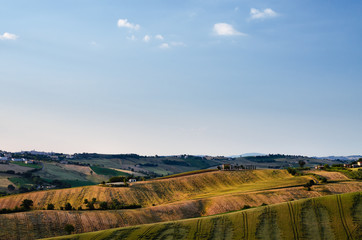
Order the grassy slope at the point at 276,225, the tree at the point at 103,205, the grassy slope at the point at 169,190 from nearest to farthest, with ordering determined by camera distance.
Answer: the grassy slope at the point at 276,225 → the tree at the point at 103,205 → the grassy slope at the point at 169,190

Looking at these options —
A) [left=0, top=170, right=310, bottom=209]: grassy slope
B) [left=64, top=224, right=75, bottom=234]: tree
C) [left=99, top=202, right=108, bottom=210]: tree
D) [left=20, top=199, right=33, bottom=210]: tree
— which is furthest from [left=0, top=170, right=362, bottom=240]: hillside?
[left=99, top=202, right=108, bottom=210]: tree

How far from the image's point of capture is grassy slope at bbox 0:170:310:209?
5340 inches

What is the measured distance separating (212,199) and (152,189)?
34.5 m

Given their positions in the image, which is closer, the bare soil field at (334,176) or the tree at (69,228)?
the tree at (69,228)

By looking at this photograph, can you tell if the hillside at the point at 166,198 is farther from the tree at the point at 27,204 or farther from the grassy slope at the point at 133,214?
the tree at the point at 27,204

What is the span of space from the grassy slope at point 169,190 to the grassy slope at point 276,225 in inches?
2040

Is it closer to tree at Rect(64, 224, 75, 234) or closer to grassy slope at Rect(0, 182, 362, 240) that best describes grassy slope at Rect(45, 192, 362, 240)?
tree at Rect(64, 224, 75, 234)

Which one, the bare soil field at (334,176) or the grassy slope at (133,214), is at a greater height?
the bare soil field at (334,176)

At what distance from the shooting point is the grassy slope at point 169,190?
136m

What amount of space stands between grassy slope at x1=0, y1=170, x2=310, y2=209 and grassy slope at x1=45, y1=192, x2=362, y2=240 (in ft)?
170

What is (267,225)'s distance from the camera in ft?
277

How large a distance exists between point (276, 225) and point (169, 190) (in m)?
81.4

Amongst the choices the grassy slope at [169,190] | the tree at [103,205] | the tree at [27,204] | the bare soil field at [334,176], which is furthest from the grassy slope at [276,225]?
the bare soil field at [334,176]

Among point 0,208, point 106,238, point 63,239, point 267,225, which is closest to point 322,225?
point 267,225
